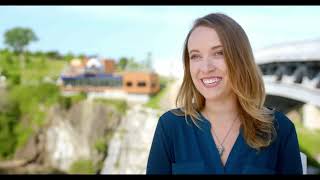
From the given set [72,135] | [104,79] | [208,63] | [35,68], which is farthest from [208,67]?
[35,68]

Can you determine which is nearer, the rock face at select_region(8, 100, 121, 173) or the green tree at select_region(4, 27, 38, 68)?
the rock face at select_region(8, 100, 121, 173)

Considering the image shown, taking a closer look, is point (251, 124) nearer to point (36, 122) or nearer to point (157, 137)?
point (157, 137)

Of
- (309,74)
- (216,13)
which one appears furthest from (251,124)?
(309,74)

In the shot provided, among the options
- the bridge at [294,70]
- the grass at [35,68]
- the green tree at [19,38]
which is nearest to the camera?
the bridge at [294,70]

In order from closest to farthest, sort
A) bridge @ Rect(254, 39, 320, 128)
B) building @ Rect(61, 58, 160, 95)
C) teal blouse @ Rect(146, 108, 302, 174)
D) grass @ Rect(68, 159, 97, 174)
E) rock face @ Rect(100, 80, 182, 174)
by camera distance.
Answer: teal blouse @ Rect(146, 108, 302, 174) → bridge @ Rect(254, 39, 320, 128) → rock face @ Rect(100, 80, 182, 174) → grass @ Rect(68, 159, 97, 174) → building @ Rect(61, 58, 160, 95)

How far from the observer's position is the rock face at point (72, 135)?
19703mm

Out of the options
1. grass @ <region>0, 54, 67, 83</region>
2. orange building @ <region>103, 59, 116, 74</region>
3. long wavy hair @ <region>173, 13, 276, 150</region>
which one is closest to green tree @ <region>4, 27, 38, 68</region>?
grass @ <region>0, 54, 67, 83</region>

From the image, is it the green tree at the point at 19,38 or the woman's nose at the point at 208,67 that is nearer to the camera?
the woman's nose at the point at 208,67

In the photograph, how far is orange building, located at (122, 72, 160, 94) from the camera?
64.6ft

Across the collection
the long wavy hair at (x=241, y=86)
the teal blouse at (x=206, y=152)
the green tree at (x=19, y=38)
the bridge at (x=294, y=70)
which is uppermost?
the long wavy hair at (x=241, y=86)

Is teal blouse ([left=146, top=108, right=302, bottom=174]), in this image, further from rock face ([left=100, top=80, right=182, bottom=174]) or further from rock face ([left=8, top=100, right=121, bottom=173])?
rock face ([left=8, top=100, right=121, bottom=173])

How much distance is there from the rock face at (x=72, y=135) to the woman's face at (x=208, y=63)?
61.4 ft

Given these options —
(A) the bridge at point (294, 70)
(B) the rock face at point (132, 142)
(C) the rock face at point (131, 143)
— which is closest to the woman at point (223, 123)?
(A) the bridge at point (294, 70)

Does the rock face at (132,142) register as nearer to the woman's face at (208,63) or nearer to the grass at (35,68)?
the grass at (35,68)
